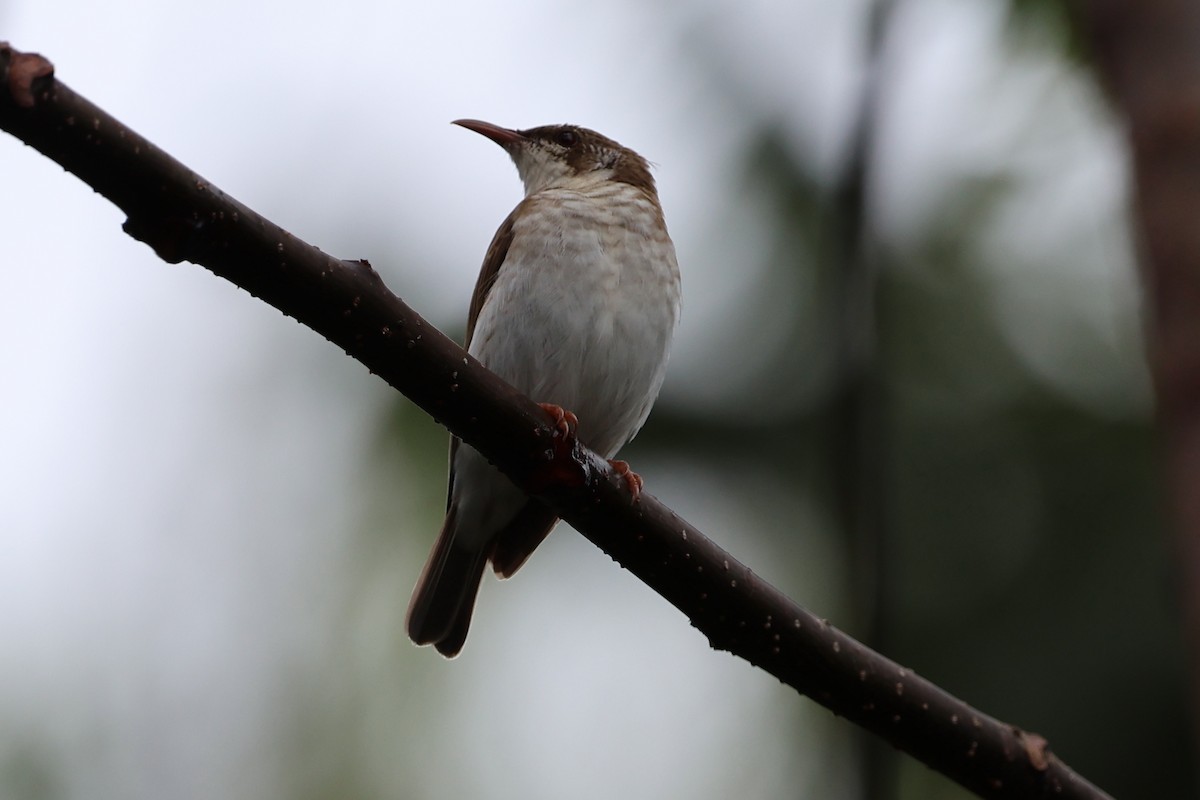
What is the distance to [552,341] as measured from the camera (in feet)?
15.9

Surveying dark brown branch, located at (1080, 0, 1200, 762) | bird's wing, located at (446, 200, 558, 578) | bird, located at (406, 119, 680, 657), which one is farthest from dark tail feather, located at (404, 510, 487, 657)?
dark brown branch, located at (1080, 0, 1200, 762)

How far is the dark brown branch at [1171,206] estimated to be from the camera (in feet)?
10.7

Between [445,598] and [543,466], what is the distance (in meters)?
2.40

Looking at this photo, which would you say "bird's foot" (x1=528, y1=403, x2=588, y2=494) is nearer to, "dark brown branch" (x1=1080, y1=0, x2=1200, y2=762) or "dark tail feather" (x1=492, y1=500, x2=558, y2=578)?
"dark brown branch" (x1=1080, y1=0, x2=1200, y2=762)

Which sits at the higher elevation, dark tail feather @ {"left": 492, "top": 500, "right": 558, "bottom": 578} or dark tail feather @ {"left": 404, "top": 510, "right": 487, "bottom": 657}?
dark tail feather @ {"left": 492, "top": 500, "right": 558, "bottom": 578}

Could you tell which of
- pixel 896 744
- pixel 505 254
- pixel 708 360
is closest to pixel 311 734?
pixel 708 360

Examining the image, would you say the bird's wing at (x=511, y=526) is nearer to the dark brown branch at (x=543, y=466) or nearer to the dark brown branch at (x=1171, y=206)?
the dark brown branch at (x=543, y=466)

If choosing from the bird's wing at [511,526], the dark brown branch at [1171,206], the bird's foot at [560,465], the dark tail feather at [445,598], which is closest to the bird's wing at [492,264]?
the bird's wing at [511,526]

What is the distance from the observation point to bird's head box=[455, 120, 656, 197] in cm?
630

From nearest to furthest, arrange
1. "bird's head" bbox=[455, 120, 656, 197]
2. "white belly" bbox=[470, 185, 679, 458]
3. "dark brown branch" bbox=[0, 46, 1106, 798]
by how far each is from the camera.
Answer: "dark brown branch" bbox=[0, 46, 1106, 798] → "white belly" bbox=[470, 185, 679, 458] → "bird's head" bbox=[455, 120, 656, 197]

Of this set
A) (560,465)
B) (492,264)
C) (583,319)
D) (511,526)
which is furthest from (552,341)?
(560,465)

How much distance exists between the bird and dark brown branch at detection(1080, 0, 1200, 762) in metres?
1.87

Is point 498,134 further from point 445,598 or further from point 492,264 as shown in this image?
point 445,598

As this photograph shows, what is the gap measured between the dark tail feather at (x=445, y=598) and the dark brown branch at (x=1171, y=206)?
9.39 ft
